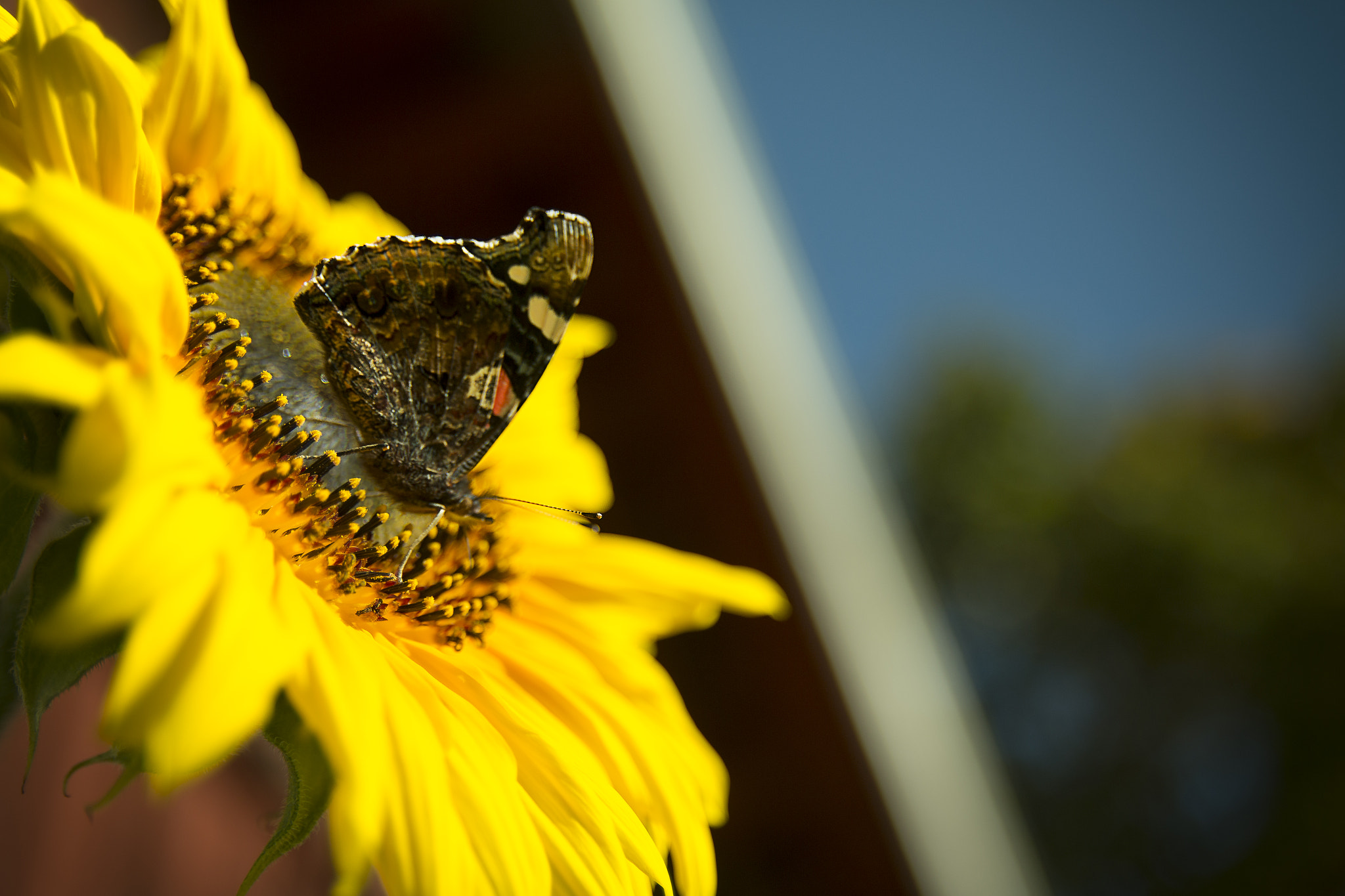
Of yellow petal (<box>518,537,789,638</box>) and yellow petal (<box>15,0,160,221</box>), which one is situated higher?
yellow petal (<box>15,0,160,221</box>)

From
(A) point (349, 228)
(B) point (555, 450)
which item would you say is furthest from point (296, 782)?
(A) point (349, 228)

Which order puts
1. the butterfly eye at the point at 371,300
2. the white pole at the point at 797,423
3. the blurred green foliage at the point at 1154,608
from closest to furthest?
the butterfly eye at the point at 371,300 < the white pole at the point at 797,423 < the blurred green foliage at the point at 1154,608

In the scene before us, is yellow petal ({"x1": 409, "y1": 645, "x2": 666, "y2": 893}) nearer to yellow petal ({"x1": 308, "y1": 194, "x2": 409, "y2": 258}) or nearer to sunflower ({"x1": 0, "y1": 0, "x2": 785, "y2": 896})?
sunflower ({"x1": 0, "y1": 0, "x2": 785, "y2": 896})

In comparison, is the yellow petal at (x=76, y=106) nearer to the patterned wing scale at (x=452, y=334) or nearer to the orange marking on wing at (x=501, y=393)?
the patterned wing scale at (x=452, y=334)

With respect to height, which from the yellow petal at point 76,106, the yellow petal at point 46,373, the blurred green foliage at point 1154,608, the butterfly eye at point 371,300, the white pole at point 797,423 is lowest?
the blurred green foliage at point 1154,608

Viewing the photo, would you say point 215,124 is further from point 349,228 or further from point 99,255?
point 99,255

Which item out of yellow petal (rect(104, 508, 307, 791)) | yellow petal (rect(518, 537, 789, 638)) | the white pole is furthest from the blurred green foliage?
yellow petal (rect(104, 508, 307, 791))

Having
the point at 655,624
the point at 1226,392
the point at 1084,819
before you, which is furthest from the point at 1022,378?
the point at 655,624

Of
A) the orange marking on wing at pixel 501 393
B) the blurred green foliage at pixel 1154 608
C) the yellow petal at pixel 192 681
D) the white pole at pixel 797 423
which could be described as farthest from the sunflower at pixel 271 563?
the blurred green foliage at pixel 1154 608
